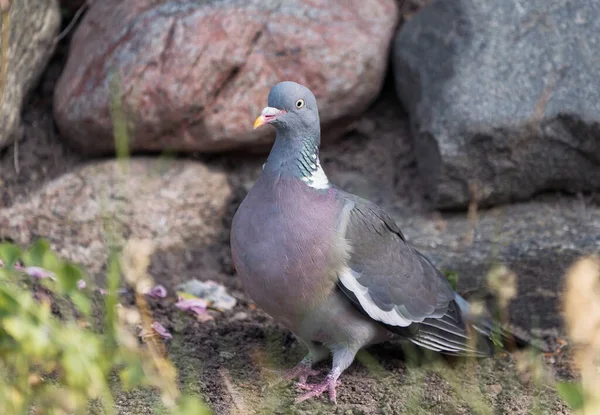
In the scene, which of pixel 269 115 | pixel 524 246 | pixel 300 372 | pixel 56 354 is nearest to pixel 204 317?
pixel 300 372

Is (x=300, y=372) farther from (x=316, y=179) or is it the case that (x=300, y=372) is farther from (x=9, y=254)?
(x=9, y=254)

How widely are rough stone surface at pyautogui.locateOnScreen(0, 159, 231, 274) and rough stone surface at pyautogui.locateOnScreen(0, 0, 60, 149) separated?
18.5 inches

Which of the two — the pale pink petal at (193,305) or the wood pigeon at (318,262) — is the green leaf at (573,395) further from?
the pale pink petal at (193,305)

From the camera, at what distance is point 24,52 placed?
5027mm

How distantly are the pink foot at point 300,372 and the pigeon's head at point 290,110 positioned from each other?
1.06 metres

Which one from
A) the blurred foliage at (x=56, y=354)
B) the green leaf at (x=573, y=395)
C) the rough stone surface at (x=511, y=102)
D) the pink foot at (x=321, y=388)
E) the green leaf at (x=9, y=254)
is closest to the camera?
the blurred foliage at (x=56, y=354)

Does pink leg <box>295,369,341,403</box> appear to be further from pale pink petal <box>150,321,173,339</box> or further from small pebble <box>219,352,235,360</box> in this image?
pale pink petal <box>150,321,173,339</box>

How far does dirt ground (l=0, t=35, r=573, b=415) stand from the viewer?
11.5 ft

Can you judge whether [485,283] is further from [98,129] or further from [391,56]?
[98,129]

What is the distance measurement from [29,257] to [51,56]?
3510 mm

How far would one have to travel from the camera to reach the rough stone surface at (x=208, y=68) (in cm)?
501

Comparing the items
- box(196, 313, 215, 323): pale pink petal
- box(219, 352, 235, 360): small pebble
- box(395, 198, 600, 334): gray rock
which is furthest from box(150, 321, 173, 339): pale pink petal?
box(395, 198, 600, 334): gray rock

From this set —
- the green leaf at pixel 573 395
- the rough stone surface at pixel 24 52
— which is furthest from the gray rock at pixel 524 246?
the rough stone surface at pixel 24 52

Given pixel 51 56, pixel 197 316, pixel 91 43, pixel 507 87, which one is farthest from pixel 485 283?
pixel 51 56
